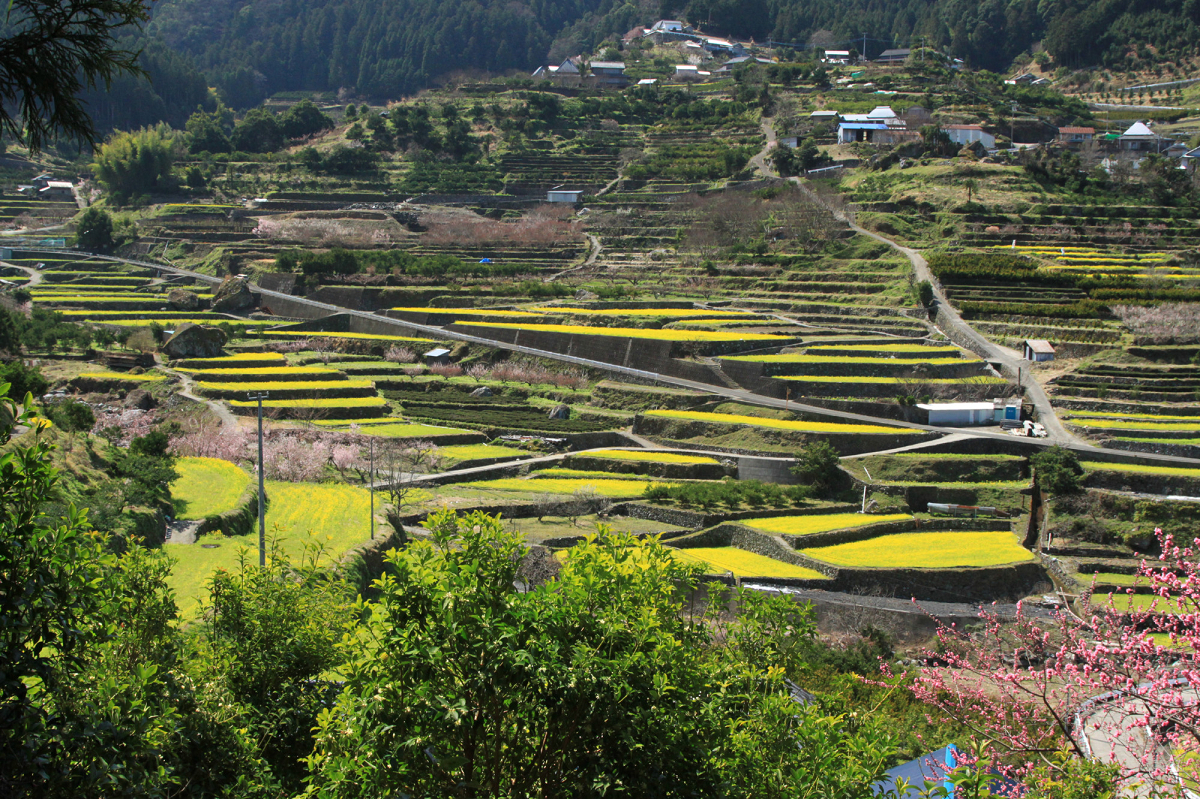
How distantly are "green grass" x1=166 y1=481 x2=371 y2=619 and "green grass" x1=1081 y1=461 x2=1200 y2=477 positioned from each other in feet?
72.4

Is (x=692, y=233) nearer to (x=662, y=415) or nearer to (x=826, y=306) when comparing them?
(x=826, y=306)

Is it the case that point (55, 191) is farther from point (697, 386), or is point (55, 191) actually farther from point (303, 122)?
point (697, 386)

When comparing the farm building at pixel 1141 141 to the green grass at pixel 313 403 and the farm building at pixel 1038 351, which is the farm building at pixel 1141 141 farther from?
the green grass at pixel 313 403

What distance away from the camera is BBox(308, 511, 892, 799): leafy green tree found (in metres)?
6.45

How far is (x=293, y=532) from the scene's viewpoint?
20969mm

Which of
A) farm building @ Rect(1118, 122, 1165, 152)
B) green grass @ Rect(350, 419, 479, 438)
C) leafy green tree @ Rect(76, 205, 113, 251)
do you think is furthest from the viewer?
farm building @ Rect(1118, 122, 1165, 152)

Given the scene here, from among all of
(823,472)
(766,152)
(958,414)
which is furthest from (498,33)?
(823,472)

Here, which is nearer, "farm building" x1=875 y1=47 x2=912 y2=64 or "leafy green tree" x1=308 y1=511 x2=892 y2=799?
"leafy green tree" x1=308 y1=511 x2=892 y2=799

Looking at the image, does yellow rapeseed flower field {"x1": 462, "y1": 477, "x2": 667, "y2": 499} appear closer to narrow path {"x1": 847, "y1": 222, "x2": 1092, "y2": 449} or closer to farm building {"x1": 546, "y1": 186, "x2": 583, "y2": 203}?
narrow path {"x1": 847, "y1": 222, "x2": 1092, "y2": 449}

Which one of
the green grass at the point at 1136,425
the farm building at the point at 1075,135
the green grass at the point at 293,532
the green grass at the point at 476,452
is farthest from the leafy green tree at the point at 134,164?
the farm building at the point at 1075,135

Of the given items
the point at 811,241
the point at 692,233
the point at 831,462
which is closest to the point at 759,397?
the point at 831,462

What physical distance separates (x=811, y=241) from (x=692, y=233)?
28.4ft

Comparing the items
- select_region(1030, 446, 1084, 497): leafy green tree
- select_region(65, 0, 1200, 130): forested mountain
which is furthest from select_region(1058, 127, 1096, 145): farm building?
select_region(1030, 446, 1084, 497): leafy green tree

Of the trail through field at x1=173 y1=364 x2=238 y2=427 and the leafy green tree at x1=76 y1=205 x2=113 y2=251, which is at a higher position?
the leafy green tree at x1=76 y1=205 x2=113 y2=251
